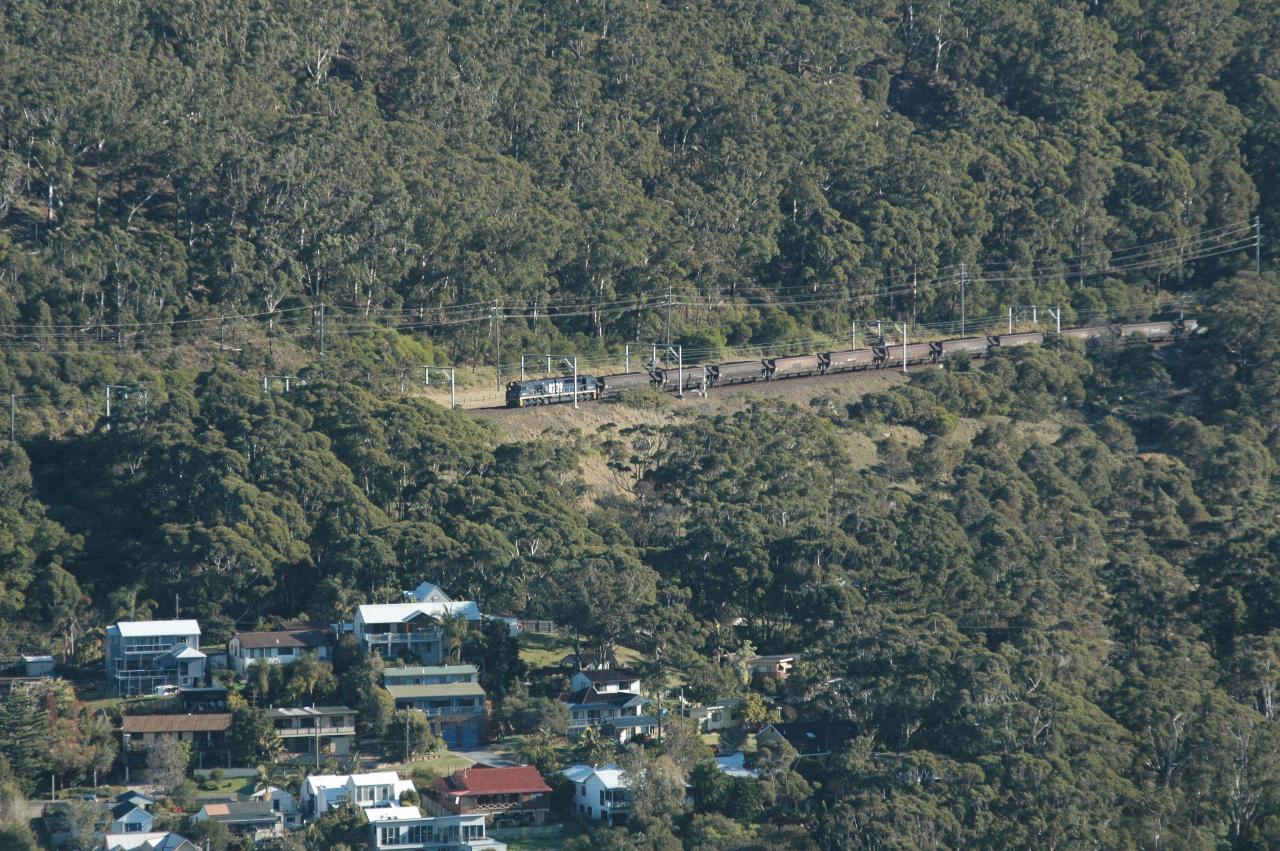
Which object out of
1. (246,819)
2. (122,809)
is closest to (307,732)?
(246,819)

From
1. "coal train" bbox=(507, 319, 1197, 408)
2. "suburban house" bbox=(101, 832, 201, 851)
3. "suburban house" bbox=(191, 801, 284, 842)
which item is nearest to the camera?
"suburban house" bbox=(101, 832, 201, 851)

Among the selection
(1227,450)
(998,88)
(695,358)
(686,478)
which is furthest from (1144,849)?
(998,88)

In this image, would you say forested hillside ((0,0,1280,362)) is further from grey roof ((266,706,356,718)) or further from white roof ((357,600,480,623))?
grey roof ((266,706,356,718))

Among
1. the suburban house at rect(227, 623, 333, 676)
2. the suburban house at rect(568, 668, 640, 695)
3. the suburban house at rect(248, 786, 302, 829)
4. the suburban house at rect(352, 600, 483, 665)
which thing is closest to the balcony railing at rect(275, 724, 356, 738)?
the suburban house at rect(248, 786, 302, 829)

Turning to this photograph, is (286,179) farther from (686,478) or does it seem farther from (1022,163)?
(1022,163)

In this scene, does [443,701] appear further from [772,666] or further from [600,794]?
[772,666]

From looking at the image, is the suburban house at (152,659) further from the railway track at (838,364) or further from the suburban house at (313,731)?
the railway track at (838,364)
